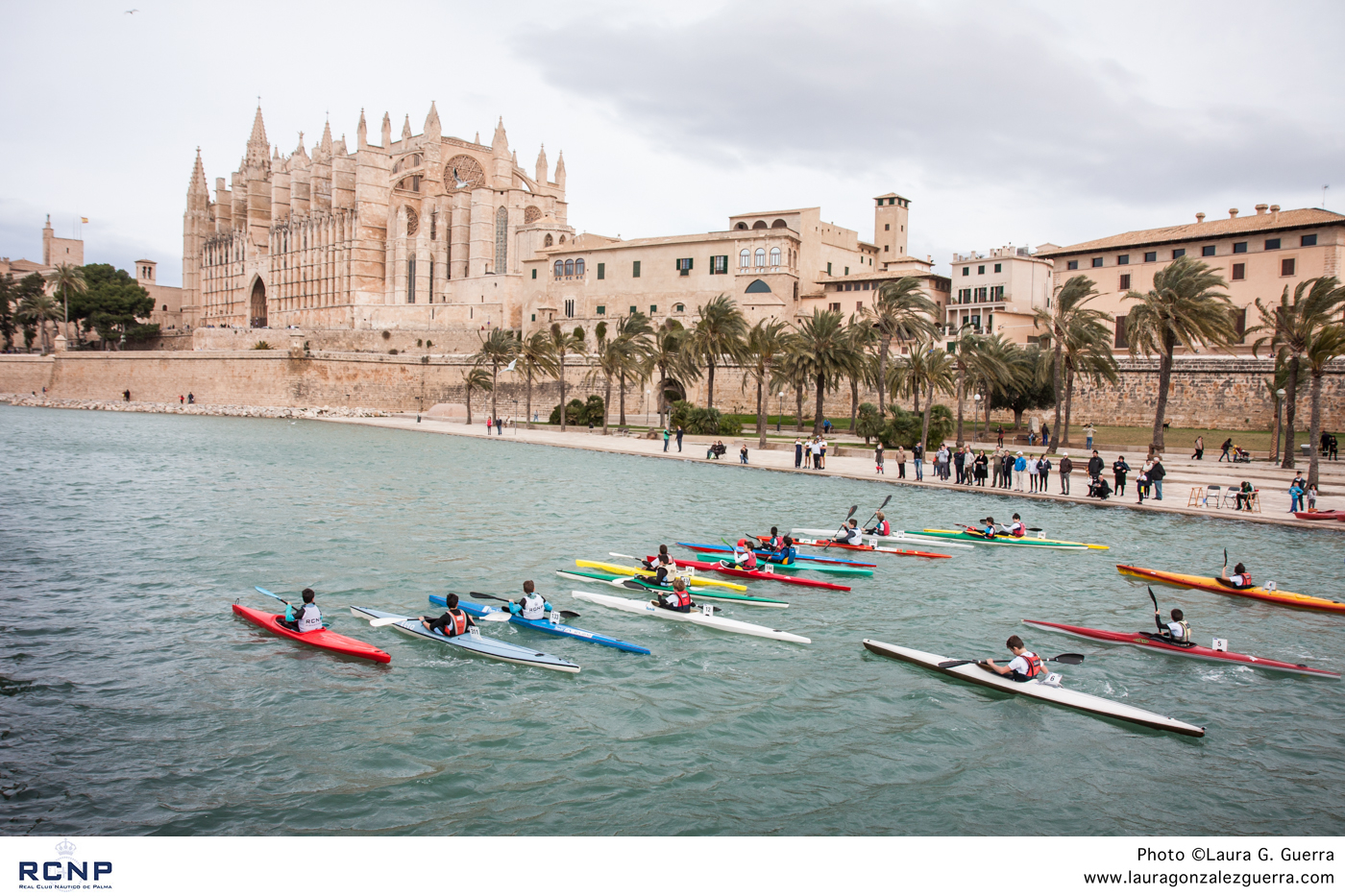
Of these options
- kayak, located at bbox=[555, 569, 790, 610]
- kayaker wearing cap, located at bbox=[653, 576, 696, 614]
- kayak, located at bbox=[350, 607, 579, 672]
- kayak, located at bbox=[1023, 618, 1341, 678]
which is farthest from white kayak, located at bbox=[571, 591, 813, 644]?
kayak, located at bbox=[1023, 618, 1341, 678]

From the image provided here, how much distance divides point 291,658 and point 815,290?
2376 inches

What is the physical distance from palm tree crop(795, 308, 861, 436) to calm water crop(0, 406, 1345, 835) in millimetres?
21681

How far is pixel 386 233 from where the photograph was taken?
93750mm

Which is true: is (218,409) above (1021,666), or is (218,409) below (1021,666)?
above

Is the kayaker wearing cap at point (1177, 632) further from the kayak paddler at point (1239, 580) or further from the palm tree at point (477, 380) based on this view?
the palm tree at point (477, 380)

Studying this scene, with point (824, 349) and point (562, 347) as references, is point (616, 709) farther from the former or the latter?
point (562, 347)

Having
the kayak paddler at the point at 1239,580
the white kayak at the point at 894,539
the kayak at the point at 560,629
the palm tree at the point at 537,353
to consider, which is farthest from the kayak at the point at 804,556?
the palm tree at the point at 537,353

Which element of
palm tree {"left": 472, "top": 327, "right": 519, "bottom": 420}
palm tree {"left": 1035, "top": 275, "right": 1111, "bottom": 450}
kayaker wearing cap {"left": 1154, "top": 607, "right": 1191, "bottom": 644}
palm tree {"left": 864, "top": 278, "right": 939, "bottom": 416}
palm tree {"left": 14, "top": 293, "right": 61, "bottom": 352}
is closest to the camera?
kayaker wearing cap {"left": 1154, "top": 607, "right": 1191, "bottom": 644}

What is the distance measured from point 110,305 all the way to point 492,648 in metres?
99.6

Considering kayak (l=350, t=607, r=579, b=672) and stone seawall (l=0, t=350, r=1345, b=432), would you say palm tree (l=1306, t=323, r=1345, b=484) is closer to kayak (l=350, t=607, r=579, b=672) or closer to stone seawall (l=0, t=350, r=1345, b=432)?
kayak (l=350, t=607, r=579, b=672)

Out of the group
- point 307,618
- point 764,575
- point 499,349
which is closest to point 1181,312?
point 764,575

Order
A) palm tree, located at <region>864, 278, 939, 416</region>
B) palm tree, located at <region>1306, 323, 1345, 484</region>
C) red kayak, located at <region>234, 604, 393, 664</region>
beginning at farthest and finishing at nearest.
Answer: palm tree, located at <region>864, 278, 939, 416</region>, palm tree, located at <region>1306, 323, 1345, 484</region>, red kayak, located at <region>234, 604, 393, 664</region>

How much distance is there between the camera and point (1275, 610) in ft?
53.9
